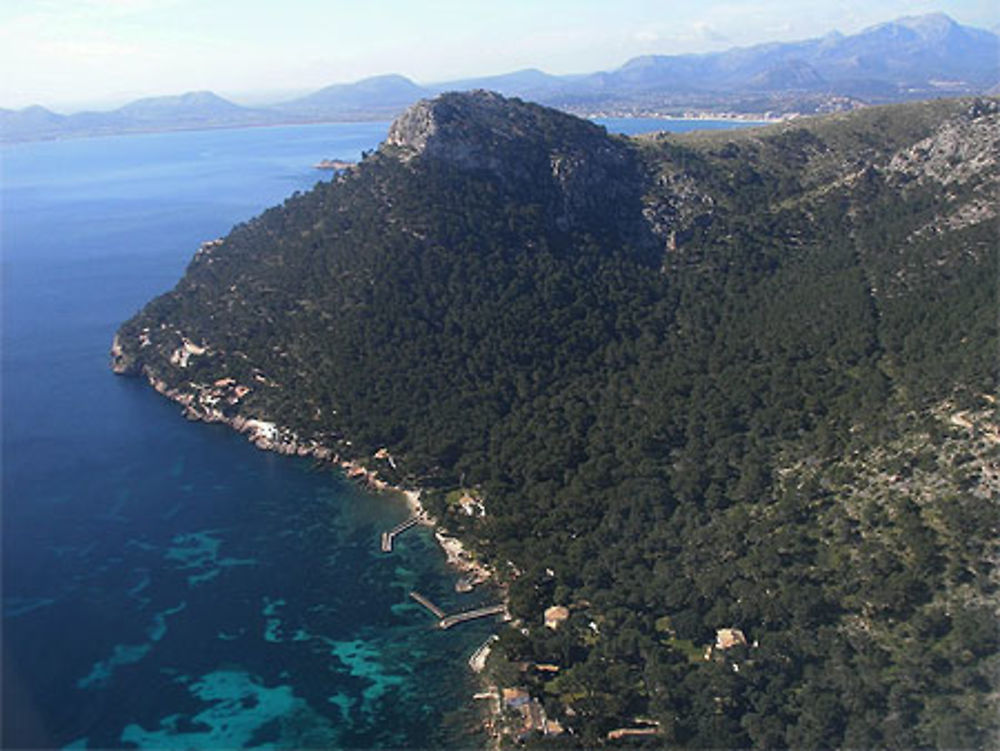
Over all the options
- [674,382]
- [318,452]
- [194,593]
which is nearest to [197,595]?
[194,593]

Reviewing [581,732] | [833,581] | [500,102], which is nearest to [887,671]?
[833,581]

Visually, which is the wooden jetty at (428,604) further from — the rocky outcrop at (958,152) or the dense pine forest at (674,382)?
the rocky outcrop at (958,152)

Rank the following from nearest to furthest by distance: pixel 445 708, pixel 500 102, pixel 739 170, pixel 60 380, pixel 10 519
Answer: pixel 445 708
pixel 10 519
pixel 60 380
pixel 739 170
pixel 500 102

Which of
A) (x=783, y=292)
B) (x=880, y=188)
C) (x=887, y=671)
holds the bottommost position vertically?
(x=887, y=671)

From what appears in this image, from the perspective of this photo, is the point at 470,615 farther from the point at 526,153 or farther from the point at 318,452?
the point at 526,153

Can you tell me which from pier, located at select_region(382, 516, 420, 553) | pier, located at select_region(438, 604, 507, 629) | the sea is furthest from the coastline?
the sea

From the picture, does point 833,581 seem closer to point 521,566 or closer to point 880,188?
point 521,566
